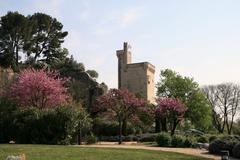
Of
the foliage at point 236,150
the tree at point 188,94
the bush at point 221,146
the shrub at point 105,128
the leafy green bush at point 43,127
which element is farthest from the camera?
the tree at point 188,94

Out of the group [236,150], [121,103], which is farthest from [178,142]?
[236,150]

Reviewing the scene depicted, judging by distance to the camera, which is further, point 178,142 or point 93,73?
point 93,73

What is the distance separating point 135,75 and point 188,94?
1883cm

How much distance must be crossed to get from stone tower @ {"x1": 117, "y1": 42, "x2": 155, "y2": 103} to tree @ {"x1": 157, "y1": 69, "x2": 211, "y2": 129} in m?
14.3

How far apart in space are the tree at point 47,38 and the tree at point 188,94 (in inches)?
583

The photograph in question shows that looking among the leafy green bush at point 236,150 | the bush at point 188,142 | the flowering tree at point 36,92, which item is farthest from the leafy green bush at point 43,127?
the leafy green bush at point 236,150

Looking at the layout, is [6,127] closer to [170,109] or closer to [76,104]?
[76,104]

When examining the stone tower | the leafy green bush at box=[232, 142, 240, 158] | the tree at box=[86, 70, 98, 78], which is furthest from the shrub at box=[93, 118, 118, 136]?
the tree at box=[86, 70, 98, 78]

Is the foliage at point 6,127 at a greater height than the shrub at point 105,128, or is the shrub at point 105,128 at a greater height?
the shrub at point 105,128

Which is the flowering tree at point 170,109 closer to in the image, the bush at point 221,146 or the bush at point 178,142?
the bush at point 178,142

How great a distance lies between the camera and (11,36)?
5806 centimetres

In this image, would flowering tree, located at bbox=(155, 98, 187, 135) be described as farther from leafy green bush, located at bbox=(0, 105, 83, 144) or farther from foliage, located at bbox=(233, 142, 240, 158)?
foliage, located at bbox=(233, 142, 240, 158)

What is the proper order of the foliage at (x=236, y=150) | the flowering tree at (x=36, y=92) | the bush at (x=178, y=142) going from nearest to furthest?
the foliage at (x=236, y=150) → the bush at (x=178, y=142) → the flowering tree at (x=36, y=92)

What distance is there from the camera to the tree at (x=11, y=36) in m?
57.3
